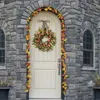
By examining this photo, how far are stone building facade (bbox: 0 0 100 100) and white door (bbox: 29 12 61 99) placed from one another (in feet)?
1.01

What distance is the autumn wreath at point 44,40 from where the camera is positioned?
8664 mm

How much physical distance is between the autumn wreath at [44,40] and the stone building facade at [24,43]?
389 mm

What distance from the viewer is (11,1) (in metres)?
8.80

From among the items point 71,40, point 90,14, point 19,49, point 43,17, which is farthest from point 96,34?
point 19,49

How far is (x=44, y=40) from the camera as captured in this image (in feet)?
28.6

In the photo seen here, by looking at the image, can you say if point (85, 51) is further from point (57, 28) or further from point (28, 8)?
point (28, 8)

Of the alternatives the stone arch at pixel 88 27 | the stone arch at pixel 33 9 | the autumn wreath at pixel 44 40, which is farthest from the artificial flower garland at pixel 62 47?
the stone arch at pixel 88 27

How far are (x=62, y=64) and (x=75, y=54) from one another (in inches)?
19.3

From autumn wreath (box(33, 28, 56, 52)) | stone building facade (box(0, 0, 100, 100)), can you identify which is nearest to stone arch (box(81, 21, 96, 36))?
stone building facade (box(0, 0, 100, 100))

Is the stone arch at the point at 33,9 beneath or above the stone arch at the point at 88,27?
above

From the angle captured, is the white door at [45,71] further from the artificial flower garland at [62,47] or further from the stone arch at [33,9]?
the stone arch at [33,9]

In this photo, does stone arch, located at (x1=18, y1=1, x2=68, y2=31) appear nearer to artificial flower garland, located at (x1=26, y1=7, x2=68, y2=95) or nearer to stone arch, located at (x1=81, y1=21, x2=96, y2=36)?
artificial flower garland, located at (x1=26, y1=7, x2=68, y2=95)

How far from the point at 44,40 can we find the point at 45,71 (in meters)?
0.94

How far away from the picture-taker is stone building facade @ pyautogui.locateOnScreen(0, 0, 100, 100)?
334 inches
